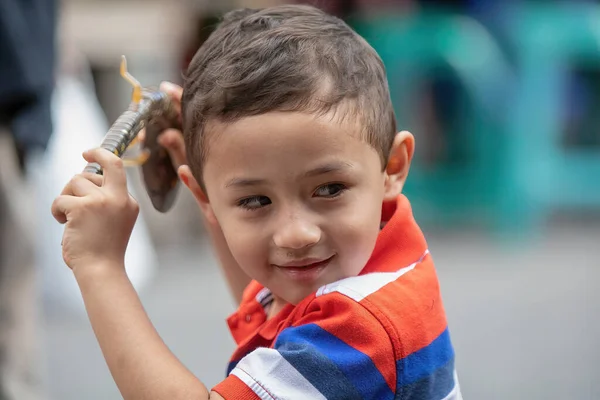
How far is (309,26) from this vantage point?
140 cm

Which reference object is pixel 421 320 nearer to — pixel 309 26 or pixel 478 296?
pixel 309 26

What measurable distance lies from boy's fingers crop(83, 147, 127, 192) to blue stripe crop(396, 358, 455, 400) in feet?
1.79

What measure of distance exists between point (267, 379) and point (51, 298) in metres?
3.12

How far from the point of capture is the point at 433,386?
133 centimetres

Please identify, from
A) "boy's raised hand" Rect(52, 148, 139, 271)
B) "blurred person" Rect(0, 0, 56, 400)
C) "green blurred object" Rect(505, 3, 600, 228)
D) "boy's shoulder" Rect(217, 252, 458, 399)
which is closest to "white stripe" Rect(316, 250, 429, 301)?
"boy's shoulder" Rect(217, 252, 458, 399)

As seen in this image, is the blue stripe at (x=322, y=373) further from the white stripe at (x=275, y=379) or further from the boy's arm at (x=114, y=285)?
the boy's arm at (x=114, y=285)

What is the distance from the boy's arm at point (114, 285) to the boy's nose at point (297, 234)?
0.83 ft

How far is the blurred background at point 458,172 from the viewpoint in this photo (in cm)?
415

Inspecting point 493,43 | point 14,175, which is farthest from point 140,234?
point 493,43

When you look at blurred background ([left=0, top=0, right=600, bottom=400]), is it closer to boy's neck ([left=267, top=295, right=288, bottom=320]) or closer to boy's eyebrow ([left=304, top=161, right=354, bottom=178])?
boy's neck ([left=267, top=295, right=288, bottom=320])

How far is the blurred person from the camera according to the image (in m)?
2.69

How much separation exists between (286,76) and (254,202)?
20 centimetres

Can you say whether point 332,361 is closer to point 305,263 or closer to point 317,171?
point 305,263

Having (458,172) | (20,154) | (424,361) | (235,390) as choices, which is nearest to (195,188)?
(235,390)
